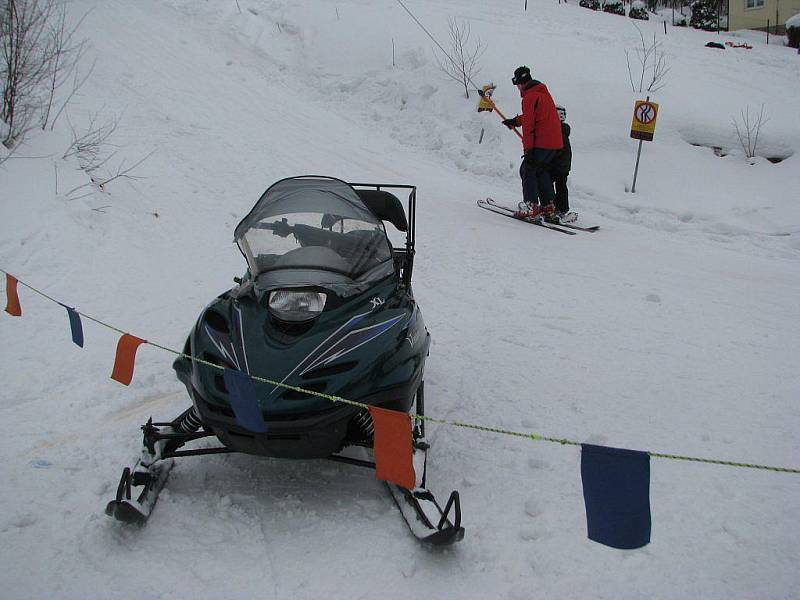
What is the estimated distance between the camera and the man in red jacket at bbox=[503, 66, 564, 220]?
895cm

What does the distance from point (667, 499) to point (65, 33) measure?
1556cm

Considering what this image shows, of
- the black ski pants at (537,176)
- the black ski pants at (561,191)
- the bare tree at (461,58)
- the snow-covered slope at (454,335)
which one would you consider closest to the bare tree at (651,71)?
the snow-covered slope at (454,335)

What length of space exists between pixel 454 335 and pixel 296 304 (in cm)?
261

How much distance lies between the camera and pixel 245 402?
9.28 feet

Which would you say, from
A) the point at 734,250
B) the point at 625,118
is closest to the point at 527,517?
the point at 734,250

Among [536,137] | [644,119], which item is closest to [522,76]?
[536,137]

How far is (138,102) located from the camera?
12.0 meters

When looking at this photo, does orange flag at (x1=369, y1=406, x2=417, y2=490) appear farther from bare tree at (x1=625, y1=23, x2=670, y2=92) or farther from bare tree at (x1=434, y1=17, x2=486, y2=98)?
bare tree at (x1=434, y1=17, x2=486, y2=98)

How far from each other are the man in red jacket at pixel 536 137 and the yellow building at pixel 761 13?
28046mm

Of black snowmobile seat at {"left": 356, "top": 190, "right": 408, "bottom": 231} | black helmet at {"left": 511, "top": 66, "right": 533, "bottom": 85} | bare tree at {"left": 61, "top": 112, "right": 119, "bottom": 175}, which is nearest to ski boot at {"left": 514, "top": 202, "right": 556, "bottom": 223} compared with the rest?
black helmet at {"left": 511, "top": 66, "right": 533, "bottom": 85}

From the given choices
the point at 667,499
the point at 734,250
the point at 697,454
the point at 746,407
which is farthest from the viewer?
the point at 734,250

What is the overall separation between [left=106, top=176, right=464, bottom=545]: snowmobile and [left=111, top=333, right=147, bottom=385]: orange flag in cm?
38

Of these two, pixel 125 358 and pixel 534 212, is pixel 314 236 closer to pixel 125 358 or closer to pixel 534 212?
pixel 125 358

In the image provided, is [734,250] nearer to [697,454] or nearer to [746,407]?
[746,407]
